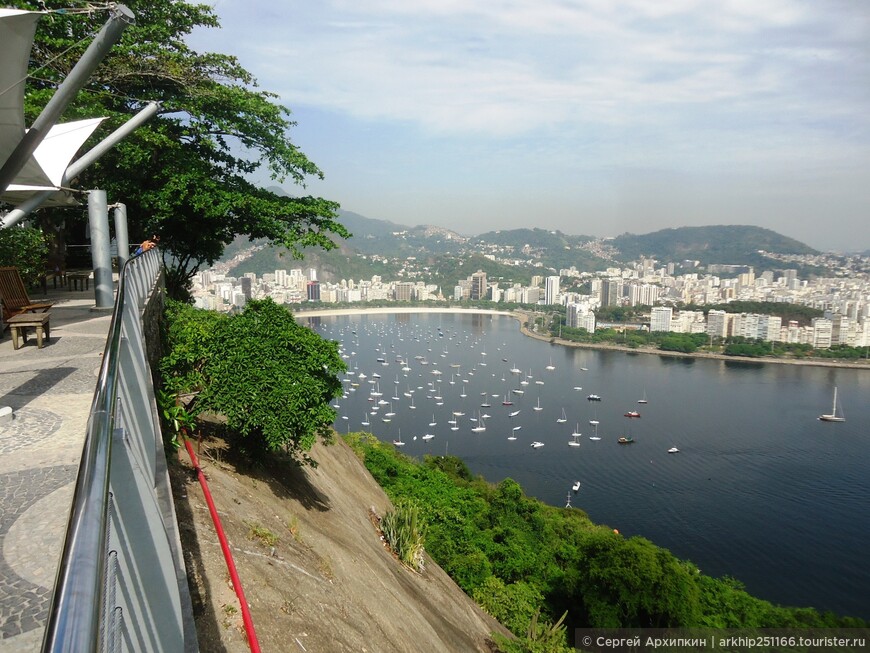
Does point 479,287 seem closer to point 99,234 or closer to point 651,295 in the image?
point 651,295

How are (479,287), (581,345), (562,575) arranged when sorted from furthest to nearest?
(479,287), (581,345), (562,575)

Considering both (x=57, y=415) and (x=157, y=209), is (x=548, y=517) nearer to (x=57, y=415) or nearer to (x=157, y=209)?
(x=157, y=209)

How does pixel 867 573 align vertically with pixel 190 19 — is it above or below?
below

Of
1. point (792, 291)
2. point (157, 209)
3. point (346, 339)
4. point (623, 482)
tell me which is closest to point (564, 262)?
point (792, 291)

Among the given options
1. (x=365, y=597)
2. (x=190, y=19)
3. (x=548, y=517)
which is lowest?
(x=548, y=517)

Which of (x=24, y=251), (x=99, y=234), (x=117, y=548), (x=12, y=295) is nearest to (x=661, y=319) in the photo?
(x=24, y=251)

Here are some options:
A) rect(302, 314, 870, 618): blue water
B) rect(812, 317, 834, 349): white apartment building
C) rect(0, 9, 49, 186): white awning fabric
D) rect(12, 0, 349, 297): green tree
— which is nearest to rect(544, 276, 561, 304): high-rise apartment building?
rect(302, 314, 870, 618): blue water

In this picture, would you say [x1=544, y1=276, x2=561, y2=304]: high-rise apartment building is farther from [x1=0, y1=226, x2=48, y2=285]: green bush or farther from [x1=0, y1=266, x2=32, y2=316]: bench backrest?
[x1=0, y1=266, x2=32, y2=316]: bench backrest

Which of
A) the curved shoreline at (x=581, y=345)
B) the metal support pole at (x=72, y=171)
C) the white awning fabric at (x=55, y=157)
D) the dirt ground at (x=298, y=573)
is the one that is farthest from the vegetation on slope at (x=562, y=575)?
the curved shoreline at (x=581, y=345)
